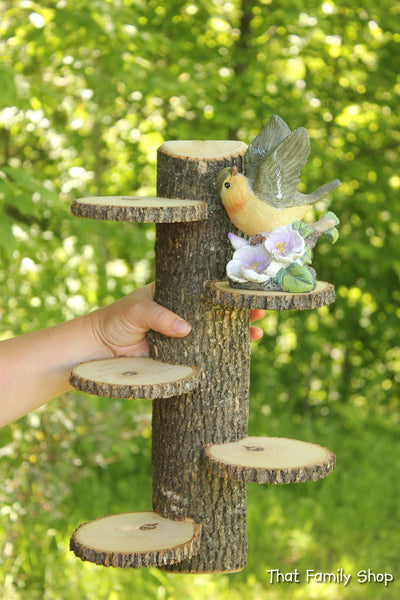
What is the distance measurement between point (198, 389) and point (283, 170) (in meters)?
0.50

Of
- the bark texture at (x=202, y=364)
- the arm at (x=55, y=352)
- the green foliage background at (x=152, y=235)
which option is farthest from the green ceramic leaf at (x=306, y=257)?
the green foliage background at (x=152, y=235)

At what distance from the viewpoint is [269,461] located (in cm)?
152

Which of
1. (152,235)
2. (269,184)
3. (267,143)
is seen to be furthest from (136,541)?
(152,235)

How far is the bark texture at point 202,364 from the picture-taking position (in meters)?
1.61

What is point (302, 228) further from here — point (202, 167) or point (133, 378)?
point (133, 378)

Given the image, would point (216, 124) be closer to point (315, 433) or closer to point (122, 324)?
point (315, 433)

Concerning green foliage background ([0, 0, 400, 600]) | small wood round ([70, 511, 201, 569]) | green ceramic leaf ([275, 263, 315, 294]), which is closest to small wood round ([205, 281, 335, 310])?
green ceramic leaf ([275, 263, 315, 294])

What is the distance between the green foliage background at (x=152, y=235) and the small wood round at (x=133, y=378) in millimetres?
1424

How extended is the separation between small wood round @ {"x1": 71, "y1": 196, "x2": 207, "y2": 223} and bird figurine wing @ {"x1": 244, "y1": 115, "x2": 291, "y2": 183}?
17 cm

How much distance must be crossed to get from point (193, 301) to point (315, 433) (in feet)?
10.7

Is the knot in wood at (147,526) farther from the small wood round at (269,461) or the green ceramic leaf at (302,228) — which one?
the green ceramic leaf at (302,228)

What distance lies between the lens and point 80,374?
5.04 feet

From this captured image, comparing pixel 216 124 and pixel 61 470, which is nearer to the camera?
pixel 61 470

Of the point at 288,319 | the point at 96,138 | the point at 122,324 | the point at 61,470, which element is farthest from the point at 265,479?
the point at 288,319
